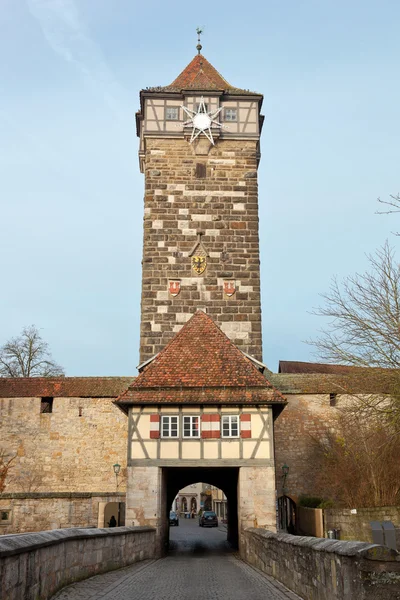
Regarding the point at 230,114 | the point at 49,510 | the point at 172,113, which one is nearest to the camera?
the point at 49,510

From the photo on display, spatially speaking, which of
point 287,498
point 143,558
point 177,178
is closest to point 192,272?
point 177,178

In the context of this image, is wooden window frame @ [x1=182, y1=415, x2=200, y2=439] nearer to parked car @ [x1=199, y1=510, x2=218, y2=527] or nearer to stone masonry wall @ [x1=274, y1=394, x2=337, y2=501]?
stone masonry wall @ [x1=274, y1=394, x2=337, y2=501]

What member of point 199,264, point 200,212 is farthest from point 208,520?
point 200,212

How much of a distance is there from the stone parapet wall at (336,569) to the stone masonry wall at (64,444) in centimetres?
1363

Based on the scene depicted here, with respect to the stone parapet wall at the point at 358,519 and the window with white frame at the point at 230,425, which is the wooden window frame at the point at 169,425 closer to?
Answer: the window with white frame at the point at 230,425

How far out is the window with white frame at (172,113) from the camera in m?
24.5

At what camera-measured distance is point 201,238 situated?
23125 mm

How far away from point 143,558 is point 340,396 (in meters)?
11.6

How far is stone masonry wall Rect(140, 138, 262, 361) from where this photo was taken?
22.2m

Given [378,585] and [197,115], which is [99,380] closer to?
[197,115]

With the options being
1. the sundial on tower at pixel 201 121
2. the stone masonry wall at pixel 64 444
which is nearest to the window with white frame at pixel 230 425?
the stone masonry wall at pixel 64 444

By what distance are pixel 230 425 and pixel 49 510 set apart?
7034mm

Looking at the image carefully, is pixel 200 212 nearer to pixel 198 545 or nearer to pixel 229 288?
pixel 229 288

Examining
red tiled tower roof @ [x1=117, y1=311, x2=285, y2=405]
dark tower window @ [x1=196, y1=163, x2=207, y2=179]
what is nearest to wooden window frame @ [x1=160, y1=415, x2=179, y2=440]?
red tiled tower roof @ [x1=117, y1=311, x2=285, y2=405]
